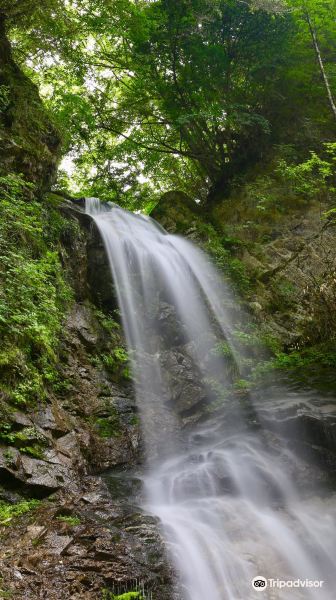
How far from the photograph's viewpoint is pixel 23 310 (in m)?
5.10

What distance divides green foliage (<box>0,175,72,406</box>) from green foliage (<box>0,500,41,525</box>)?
1.11 meters

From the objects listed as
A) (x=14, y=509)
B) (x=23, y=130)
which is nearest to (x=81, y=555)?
(x=14, y=509)

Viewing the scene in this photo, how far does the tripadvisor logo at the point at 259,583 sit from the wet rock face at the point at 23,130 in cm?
663

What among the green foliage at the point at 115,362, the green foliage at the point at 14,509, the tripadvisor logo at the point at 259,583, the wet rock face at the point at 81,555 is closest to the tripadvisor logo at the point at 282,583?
the tripadvisor logo at the point at 259,583

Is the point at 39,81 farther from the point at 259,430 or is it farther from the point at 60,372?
the point at 259,430

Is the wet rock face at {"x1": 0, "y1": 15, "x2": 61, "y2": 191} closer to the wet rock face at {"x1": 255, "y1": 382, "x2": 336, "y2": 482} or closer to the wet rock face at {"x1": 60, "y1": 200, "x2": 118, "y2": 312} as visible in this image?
the wet rock face at {"x1": 60, "y1": 200, "x2": 118, "y2": 312}

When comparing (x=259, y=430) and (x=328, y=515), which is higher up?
(x=259, y=430)

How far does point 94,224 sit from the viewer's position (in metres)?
9.26

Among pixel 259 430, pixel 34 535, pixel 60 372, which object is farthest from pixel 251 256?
pixel 34 535

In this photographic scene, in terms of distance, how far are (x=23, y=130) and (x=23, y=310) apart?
169 inches

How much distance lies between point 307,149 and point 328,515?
1152 centimetres

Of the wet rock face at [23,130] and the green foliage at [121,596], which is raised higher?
the wet rock face at [23,130]

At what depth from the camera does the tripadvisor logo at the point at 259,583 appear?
11.5 ft

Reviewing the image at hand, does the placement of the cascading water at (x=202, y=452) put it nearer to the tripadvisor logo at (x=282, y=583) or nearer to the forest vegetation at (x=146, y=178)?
the tripadvisor logo at (x=282, y=583)
